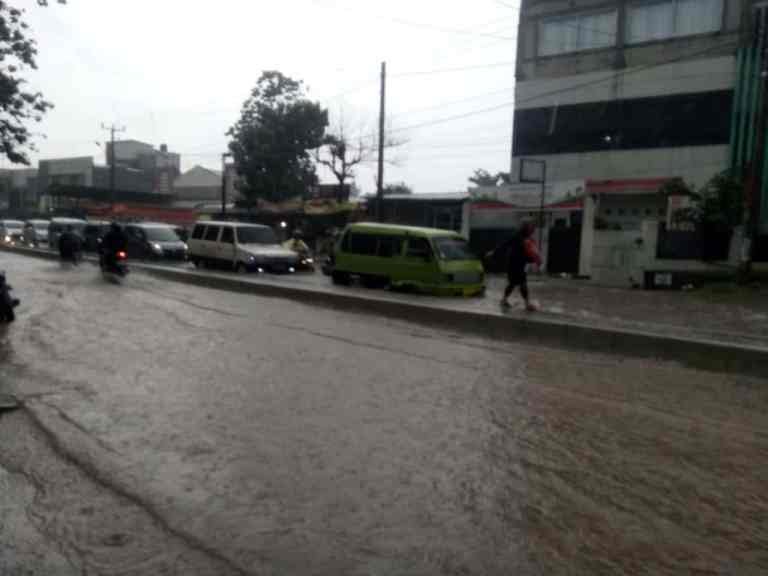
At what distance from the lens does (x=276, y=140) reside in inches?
1964

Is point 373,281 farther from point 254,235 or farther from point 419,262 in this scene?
point 254,235

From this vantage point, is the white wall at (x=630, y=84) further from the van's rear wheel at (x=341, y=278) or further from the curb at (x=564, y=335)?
the curb at (x=564, y=335)

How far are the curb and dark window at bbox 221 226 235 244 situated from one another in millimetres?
8920

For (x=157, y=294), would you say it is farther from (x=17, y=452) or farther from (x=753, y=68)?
(x=753, y=68)

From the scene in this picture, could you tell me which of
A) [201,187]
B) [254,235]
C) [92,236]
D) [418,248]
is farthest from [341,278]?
[201,187]

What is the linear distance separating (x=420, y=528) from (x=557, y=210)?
2790cm

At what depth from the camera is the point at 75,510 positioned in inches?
192

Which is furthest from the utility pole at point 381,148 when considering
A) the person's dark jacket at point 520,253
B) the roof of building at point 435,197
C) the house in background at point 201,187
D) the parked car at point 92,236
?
the house in background at point 201,187

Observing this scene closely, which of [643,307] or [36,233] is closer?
[643,307]

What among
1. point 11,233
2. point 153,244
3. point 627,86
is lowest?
point 11,233

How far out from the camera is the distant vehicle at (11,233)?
141ft

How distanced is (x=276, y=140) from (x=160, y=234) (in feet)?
66.6

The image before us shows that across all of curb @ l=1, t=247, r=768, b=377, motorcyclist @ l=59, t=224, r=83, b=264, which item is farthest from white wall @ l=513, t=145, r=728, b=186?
motorcyclist @ l=59, t=224, r=83, b=264

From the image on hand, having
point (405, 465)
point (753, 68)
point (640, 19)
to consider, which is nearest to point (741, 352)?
point (405, 465)
